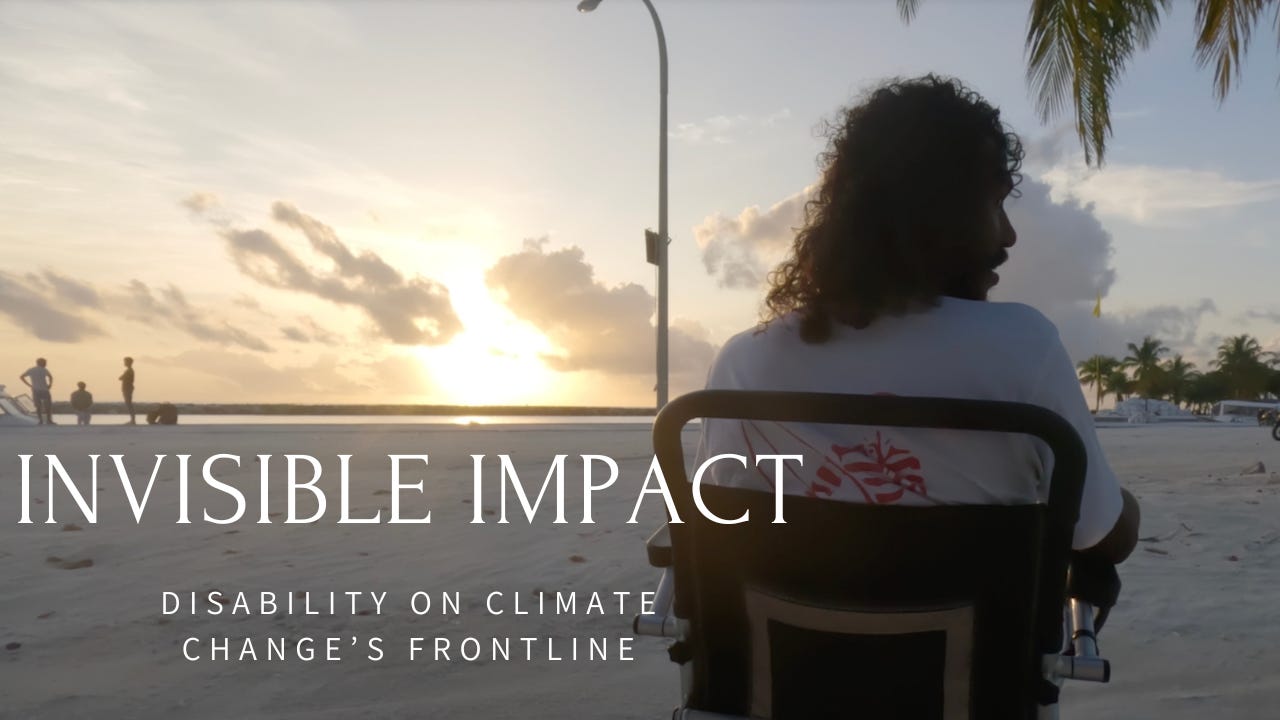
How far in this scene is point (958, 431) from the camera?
169 cm

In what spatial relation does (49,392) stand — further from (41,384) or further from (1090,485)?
(1090,485)

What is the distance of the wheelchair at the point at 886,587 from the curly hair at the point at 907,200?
0.33 metres

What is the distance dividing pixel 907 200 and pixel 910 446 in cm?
49

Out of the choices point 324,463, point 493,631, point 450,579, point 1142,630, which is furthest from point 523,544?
point 324,463

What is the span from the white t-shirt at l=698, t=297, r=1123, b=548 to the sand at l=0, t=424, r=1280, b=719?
2.40 metres

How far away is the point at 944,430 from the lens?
169 centimetres

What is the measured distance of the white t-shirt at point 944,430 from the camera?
1.70m

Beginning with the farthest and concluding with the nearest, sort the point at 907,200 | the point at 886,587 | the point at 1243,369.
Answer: the point at 1243,369
the point at 907,200
the point at 886,587

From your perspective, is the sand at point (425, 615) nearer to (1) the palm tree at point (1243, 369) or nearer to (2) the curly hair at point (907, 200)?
(2) the curly hair at point (907, 200)

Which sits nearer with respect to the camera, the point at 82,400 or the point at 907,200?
the point at 907,200

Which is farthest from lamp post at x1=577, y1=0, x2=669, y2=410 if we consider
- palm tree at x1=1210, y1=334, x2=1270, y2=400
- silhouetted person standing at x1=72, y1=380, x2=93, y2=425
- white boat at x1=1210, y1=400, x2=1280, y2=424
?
palm tree at x1=1210, y1=334, x2=1270, y2=400

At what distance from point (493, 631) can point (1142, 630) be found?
3.09 metres

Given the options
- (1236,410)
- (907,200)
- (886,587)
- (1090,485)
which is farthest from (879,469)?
(1236,410)

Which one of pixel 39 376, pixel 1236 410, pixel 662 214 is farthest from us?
pixel 1236 410
